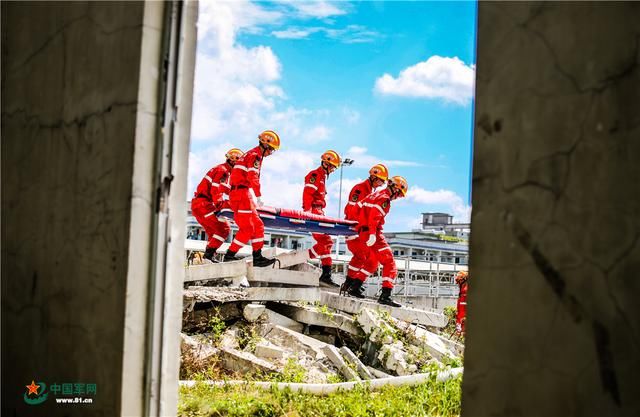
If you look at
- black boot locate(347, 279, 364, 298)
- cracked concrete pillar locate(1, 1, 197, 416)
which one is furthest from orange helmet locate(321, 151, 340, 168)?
cracked concrete pillar locate(1, 1, 197, 416)

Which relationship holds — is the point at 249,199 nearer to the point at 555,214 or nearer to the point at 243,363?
the point at 243,363

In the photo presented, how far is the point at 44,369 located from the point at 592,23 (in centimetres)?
257

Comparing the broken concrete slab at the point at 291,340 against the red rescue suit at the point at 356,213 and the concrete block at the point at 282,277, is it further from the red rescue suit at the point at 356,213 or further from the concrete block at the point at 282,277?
the red rescue suit at the point at 356,213

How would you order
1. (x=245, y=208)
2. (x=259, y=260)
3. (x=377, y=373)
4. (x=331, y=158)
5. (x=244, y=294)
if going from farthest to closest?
(x=331, y=158), (x=259, y=260), (x=245, y=208), (x=244, y=294), (x=377, y=373)

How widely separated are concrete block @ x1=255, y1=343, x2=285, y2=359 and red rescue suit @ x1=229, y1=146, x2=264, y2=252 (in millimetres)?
2754

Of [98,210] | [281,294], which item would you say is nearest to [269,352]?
[281,294]

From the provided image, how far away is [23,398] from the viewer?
276 centimetres

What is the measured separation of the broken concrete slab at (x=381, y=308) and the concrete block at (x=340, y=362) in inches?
75.8

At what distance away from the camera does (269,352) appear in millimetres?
6340

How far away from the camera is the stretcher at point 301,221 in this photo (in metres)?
9.63

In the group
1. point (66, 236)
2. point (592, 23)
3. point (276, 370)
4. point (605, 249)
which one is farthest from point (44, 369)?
point (276, 370)

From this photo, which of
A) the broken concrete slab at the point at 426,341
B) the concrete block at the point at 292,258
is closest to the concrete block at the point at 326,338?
the broken concrete slab at the point at 426,341

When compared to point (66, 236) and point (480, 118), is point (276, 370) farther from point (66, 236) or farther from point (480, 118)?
point (480, 118)

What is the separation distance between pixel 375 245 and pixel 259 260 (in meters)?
2.04
